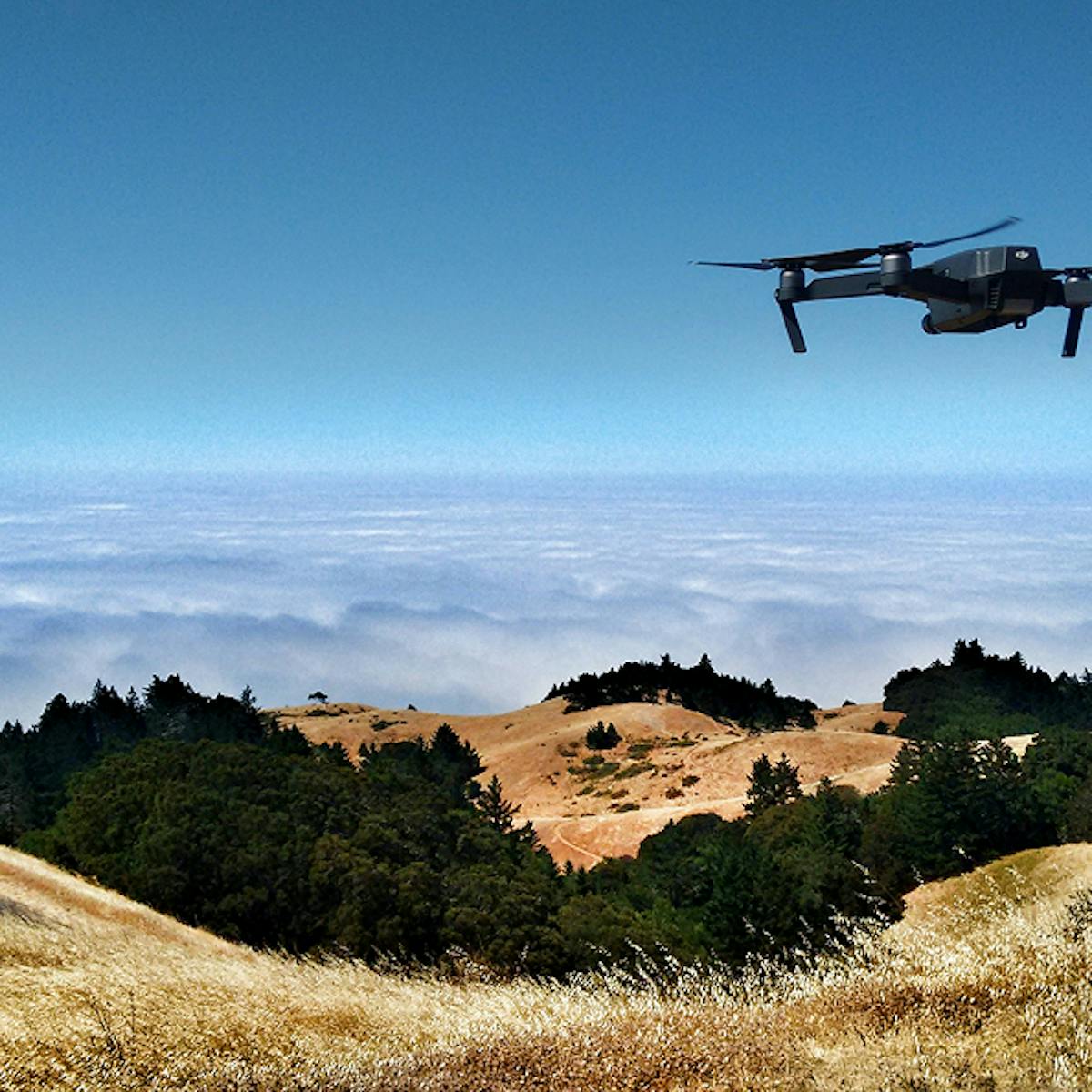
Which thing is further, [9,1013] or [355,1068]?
[9,1013]

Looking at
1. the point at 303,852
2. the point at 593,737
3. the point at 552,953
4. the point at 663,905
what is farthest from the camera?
the point at 593,737

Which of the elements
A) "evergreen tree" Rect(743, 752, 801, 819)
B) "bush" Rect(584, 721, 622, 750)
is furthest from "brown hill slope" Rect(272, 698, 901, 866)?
"evergreen tree" Rect(743, 752, 801, 819)

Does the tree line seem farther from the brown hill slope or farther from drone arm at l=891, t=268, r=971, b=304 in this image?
drone arm at l=891, t=268, r=971, b=304

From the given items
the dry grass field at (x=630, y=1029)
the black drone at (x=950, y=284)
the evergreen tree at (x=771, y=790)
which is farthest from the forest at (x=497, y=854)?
the black drone at (x=950, y=284)

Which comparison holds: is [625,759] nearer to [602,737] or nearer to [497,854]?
[602,737]

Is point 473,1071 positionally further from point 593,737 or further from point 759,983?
point 593,737

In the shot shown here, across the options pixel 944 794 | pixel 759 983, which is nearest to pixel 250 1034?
pixel 759 983

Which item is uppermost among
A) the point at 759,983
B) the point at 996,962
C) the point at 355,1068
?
the point at 996,962

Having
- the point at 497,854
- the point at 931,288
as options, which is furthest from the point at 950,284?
the point at 497,854
